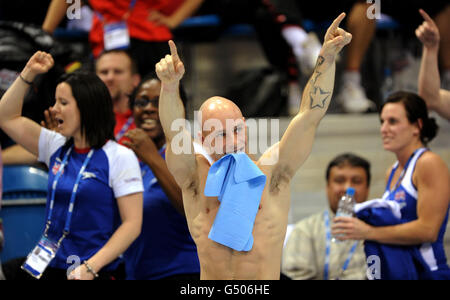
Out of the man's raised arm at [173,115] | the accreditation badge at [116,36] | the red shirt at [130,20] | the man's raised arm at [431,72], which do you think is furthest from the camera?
the red shirt at [130,20]

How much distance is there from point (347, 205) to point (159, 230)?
89cm

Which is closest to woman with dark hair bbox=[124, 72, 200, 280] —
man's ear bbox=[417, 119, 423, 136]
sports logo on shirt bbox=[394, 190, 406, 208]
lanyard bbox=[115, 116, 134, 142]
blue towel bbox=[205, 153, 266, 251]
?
lanyard bbox=[115, 116, 134, 142]

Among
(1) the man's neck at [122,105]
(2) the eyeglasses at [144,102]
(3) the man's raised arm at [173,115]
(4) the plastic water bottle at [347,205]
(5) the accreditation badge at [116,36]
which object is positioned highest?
(5) the accreditation badge at [116,36]

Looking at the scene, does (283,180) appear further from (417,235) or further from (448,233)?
(448,233)

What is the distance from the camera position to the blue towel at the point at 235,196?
1932 mm

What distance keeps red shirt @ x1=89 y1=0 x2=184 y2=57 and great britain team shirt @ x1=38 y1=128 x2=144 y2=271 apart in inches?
53.8

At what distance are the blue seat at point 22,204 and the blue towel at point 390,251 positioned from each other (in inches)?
59.6

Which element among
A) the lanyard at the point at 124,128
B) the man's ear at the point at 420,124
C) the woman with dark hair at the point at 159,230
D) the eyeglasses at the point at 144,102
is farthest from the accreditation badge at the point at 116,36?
the man's ear at the point at 420,124

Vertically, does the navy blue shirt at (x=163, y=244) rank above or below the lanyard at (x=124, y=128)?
below

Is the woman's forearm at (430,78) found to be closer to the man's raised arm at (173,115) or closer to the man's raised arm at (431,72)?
the man's raised arm at (431,72)

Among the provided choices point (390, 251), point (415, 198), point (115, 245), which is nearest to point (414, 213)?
point (415, 198)

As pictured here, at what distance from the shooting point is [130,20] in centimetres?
374

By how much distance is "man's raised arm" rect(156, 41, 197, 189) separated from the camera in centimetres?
191

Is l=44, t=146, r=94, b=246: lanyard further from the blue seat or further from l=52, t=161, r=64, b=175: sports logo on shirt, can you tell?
the blue seat
